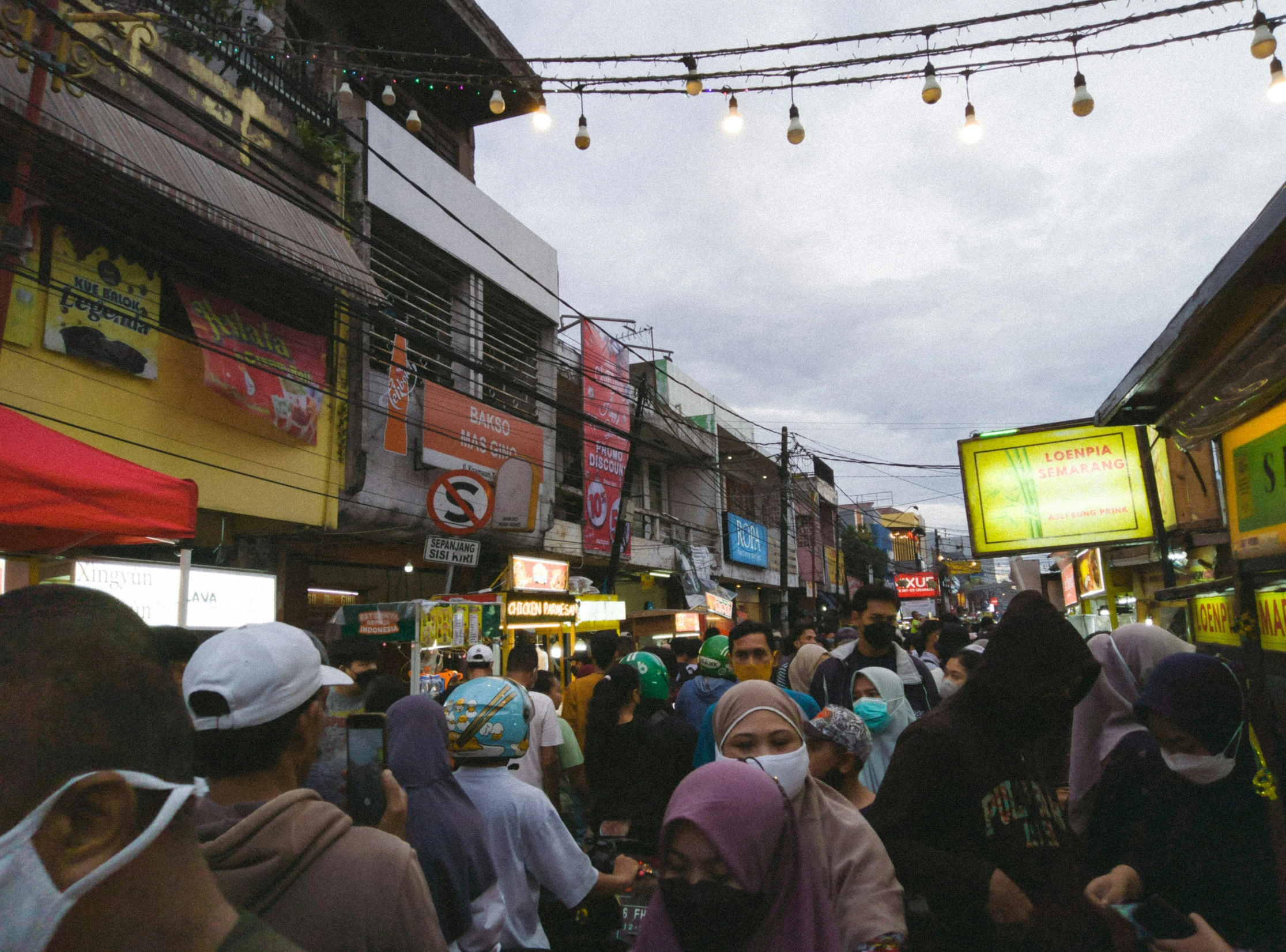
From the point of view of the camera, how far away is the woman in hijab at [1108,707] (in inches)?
129

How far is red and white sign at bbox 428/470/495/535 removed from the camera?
12.1m

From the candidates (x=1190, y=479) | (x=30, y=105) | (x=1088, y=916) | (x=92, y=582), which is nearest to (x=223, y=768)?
(x=1088, y=916)

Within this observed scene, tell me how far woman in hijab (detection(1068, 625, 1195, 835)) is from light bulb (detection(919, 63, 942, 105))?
14.9 ft

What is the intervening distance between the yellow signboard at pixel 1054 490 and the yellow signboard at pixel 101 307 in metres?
8.70

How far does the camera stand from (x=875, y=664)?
5.44m

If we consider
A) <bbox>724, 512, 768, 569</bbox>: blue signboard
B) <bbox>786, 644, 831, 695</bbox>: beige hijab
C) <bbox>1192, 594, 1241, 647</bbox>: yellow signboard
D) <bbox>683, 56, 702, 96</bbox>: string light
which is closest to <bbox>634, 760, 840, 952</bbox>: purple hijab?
<bbox>1192, 594, 1241, 647</bbox>: yellow signboard

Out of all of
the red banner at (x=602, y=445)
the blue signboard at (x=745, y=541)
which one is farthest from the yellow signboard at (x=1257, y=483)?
the blue signboard at (x=745, y=541)

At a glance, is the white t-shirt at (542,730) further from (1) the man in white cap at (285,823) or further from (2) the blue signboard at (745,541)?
(2) the blue signboard at (745,541)

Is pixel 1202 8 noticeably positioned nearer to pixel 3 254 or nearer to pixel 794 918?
pixel 794 918

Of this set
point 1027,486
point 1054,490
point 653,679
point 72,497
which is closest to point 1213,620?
point 1054,490

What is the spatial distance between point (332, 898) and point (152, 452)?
9451 mm

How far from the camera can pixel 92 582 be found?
242 inches

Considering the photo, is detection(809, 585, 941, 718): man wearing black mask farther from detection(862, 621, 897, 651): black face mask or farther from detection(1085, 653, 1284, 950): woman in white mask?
detection(1085, 653, 1284, 950): woman in white mask

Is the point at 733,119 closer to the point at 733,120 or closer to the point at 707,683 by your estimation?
the point at 733,120
